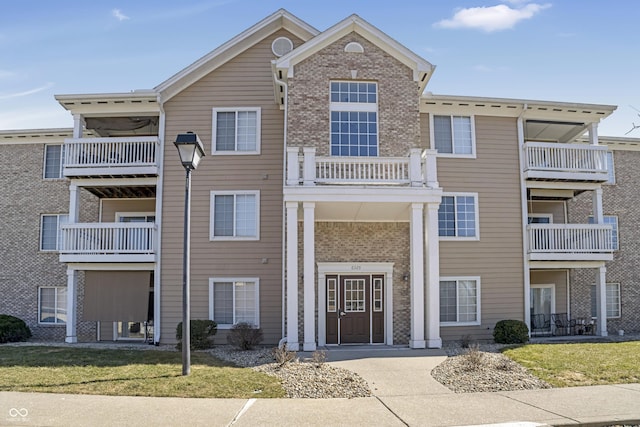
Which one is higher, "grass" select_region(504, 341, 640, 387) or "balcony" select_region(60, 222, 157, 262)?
"balcony" select_region(60, 222, 157, 262)

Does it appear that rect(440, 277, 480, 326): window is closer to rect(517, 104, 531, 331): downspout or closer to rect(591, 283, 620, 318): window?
rect(517, 104, 531, 331): downspout

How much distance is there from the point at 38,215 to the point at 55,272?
7.69 feet

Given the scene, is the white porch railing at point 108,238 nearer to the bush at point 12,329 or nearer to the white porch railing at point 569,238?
the bush at point 12,329

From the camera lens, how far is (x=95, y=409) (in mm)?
8547

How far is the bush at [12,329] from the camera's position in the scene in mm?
18812

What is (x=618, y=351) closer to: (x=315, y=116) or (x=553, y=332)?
(x=553, y=332)

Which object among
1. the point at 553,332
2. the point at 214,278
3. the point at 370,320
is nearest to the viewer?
the point at 370,320

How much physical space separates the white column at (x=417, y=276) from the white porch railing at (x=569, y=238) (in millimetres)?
5751

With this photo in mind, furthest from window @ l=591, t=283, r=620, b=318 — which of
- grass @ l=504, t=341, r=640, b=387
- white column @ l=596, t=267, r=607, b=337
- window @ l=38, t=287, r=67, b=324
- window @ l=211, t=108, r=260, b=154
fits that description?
window @ l=38, t=287, r=67, b=324

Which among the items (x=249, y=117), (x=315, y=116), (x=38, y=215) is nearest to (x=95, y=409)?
(x=315, y=116)

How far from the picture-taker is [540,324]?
20.7 meters

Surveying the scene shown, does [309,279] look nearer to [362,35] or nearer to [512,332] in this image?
[512,332]

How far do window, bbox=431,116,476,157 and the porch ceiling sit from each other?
3867 mm

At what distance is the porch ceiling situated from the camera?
50.5ft
